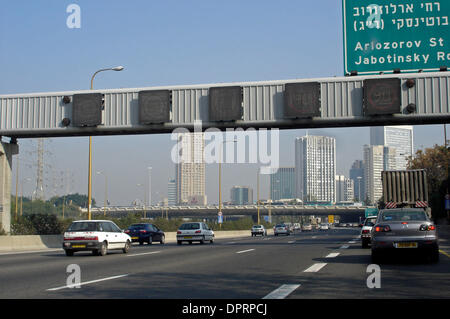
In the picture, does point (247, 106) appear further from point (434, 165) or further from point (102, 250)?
point (434, 165)

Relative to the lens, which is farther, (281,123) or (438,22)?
(281,123)

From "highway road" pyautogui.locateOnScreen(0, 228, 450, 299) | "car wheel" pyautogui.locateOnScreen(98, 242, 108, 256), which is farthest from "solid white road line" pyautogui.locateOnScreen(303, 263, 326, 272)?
"car wheel" pyautogui.locateOnScreen(98, 242, 108, 256)

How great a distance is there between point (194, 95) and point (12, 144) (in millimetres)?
11374

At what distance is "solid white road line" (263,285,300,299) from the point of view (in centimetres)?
900

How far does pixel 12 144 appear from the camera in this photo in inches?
1208

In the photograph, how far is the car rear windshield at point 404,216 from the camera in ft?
50.2

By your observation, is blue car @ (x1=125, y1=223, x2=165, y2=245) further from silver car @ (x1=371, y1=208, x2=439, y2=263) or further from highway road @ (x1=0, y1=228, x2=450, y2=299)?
silver car @ (x1=371, y1=208, x2=439, y2=263)

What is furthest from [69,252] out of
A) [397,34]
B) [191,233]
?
[397,34]

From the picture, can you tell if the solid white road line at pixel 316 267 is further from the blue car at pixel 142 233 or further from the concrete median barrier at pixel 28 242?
the blue car at pixel 142 233

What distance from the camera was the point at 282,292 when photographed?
31.2 feet
